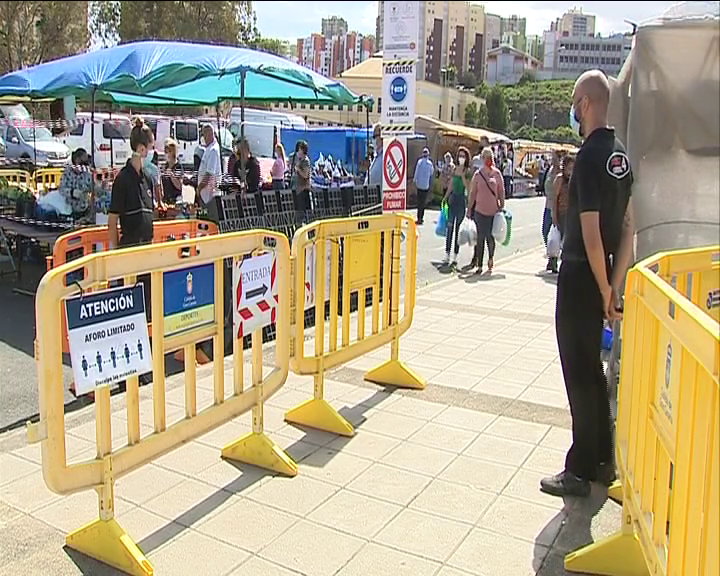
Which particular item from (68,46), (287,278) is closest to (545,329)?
(287,278)

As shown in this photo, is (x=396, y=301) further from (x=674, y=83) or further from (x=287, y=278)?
(x=674, y=83)

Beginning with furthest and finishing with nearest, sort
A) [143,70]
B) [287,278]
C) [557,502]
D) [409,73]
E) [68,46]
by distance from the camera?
[68,46], [143,70], [409,73], [287,278], [557,502]

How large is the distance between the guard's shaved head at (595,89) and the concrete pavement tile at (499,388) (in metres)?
2.43

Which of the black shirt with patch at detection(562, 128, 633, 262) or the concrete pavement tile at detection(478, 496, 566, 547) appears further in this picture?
the black shirt with patch at detection(562, 128, 633, 262)

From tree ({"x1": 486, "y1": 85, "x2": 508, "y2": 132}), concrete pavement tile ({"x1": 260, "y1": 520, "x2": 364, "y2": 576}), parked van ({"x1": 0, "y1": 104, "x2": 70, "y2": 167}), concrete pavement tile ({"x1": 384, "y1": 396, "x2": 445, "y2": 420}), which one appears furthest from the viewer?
tree ({"x1": 486, "y1": 85, "x2": 508, "y2": 132})

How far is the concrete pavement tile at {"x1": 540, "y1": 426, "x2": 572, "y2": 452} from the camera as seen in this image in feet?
14.9

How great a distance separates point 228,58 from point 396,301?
4710 mm

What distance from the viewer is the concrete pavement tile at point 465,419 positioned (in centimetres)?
481

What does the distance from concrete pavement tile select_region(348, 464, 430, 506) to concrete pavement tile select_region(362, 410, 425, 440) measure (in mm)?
518

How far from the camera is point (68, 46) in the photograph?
13.9m

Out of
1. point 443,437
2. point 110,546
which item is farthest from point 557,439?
point 110,546

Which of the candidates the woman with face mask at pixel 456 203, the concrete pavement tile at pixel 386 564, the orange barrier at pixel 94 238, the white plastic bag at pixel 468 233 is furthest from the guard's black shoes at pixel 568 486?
the woman with face mask at pixel 456 203

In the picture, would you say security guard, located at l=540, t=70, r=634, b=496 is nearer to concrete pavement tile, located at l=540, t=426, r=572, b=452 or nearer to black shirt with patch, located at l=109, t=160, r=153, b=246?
concrete pavement tile, located at l=540, t=426, r=572, b=452

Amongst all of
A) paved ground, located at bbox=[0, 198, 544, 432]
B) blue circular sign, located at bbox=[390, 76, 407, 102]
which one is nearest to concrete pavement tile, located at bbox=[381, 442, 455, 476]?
paved ground, located at bbox=[0, 198, 544, 432]
